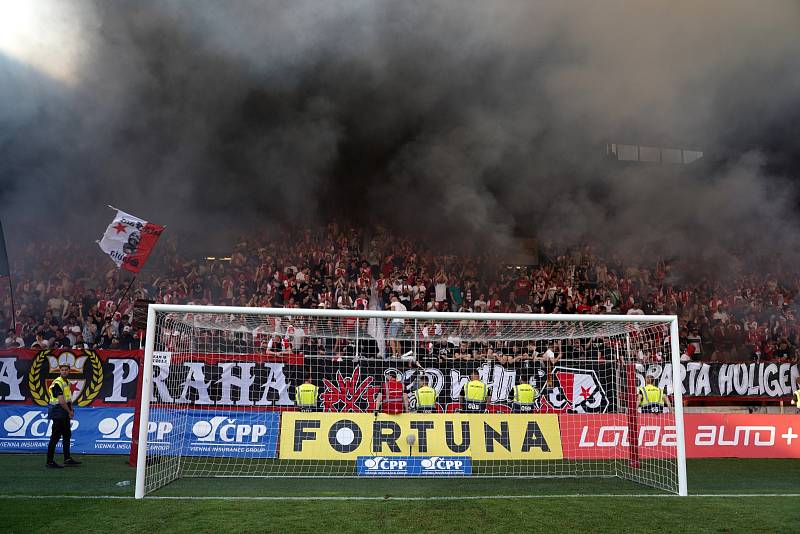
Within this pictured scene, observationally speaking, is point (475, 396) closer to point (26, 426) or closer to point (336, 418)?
point (336, 418)

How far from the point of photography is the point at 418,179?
59.1 ft

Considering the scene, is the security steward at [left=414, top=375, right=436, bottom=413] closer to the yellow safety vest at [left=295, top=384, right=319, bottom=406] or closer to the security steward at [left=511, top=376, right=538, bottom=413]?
the security steward at [left=511, top=376, right=538, bottom=413]

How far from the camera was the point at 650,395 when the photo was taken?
9367mm

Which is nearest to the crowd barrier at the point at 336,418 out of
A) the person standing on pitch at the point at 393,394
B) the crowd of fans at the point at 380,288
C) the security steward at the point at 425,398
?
the person standing on pitch at the point at 393,394

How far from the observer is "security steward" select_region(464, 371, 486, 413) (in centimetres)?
956

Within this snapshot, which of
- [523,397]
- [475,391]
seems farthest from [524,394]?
[475,391]

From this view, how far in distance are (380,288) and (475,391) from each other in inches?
192

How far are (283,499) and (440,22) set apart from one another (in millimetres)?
9307

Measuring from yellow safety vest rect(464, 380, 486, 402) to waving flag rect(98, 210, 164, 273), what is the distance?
5.46 meters

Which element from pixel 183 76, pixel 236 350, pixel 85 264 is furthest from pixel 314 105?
pixel 236 350

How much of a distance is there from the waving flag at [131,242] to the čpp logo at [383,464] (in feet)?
17.9

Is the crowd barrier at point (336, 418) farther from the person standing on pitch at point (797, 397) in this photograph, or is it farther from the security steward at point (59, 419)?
the security steward at point (59, 419)

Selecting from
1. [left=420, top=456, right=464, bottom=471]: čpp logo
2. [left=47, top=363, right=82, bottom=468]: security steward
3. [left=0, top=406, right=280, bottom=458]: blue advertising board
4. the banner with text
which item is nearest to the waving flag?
the banner with text

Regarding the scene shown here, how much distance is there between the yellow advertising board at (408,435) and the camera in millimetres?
7805
